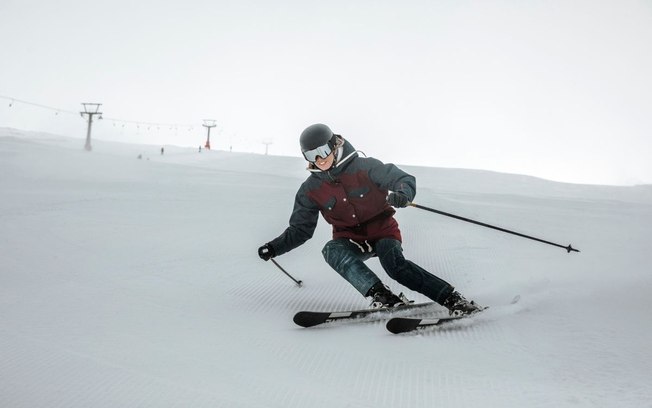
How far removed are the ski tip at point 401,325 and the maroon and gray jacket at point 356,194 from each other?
790 mm

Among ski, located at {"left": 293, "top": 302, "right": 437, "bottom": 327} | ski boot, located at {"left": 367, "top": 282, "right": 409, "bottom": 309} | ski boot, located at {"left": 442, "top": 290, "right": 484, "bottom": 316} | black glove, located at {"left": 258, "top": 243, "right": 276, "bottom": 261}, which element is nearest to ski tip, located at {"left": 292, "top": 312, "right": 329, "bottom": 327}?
ski, located at {"left": 293, "top": 302, "right": 437, "bottom": 327}

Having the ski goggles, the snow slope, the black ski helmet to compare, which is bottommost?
the snow slope

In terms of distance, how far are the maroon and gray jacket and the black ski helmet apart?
113 millimetres

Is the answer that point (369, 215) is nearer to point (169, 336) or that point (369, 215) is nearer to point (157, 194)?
point (169, 336)

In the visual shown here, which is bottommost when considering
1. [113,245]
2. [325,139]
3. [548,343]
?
[113,245]

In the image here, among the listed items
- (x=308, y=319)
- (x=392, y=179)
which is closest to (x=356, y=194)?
(x=392, y=179)

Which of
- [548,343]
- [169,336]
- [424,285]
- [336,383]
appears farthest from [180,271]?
[548,343]

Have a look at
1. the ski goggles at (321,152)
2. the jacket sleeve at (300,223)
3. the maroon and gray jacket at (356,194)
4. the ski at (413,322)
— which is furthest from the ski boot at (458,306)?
the ski goggles at (321,152)

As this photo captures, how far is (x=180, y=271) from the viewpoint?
430 cm

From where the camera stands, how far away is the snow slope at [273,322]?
1903mm

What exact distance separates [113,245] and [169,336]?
110 inches

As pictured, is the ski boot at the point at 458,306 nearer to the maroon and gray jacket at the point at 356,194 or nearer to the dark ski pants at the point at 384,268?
the dark ski pants at the point at 384,268

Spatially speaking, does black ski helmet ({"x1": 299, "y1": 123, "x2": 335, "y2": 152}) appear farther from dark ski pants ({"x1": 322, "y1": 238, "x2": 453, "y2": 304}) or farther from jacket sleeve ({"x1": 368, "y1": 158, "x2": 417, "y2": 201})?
dark ski pants ({"x1": 322, "y1": 238, "x2": 453, "y2": 304})

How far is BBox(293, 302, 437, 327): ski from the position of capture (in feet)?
9.40
